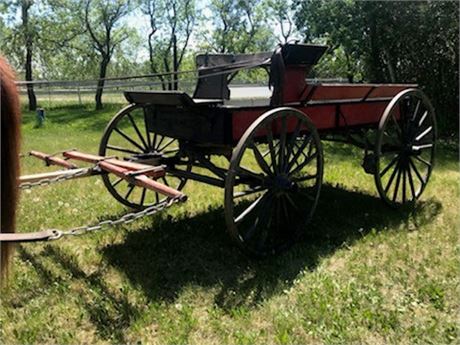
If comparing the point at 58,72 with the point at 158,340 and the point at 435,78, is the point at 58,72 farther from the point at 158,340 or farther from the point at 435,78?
the point at 158,340

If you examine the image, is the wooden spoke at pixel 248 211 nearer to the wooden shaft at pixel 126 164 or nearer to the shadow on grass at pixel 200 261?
the shadow on grass at pixel 200 261

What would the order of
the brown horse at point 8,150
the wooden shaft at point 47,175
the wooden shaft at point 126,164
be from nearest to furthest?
the brown horse at point 8,150 → the wooden shaft at point 47,175 → the wooden shaft at point 126,164

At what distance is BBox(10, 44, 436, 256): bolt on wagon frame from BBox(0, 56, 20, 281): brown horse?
73 centimetres

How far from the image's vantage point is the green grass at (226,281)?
2736 millimetres

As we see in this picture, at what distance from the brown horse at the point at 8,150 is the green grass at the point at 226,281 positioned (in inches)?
25.3

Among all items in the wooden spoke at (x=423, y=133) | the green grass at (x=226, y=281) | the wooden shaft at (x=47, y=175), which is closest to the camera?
the green grass at (x=226, y=281)

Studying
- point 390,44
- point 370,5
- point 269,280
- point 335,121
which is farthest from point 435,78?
point 269,280

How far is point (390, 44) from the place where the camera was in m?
10.6

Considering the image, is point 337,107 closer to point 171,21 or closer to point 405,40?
point 405,40

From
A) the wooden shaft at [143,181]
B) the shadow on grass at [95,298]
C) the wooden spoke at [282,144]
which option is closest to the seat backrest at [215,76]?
the wooden spoke at [282,144]

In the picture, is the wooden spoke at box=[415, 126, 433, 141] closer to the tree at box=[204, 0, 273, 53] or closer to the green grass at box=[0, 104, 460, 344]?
the green grass at box=[0, 104, 460, 344]

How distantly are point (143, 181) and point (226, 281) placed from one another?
102cm

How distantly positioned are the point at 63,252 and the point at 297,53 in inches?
102

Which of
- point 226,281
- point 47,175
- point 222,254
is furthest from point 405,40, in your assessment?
point 47,175
